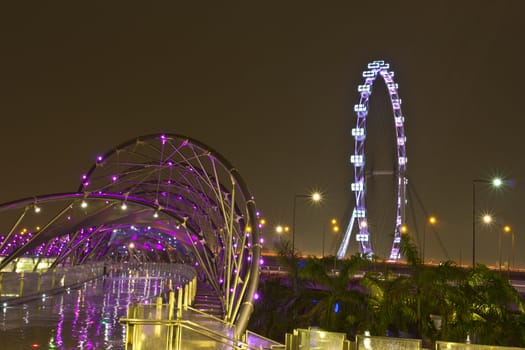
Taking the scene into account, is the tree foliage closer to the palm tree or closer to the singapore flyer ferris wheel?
the palm tree

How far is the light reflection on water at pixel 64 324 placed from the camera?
56.9 feet

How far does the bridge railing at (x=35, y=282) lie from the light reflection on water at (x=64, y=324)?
0.49m

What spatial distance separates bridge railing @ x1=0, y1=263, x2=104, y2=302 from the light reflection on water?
493mm

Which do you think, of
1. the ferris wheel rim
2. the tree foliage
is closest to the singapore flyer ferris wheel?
the ferris wheel rim

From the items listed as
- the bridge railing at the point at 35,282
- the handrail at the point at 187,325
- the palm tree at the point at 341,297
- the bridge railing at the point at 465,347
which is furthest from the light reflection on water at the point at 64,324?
the bridge railing at the point at 465,347

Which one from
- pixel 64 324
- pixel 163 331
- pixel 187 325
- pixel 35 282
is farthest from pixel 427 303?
pixel 35 282

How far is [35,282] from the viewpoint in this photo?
31500mm

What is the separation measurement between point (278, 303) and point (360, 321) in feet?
69.2

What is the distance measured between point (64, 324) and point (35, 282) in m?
10.6

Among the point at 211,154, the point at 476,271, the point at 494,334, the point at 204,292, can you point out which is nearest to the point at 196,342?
the point at 494,334

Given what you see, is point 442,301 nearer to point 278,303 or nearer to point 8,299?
point 8,299

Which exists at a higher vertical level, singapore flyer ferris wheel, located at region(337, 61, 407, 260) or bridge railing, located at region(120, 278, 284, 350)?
singapore flyer ferris wheel, located at region(337, 61, 407, 260)

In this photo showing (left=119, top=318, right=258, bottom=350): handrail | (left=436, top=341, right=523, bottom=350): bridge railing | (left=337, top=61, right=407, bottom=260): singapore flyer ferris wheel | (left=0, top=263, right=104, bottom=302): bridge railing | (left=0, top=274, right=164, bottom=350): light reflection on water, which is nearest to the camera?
(left=436, top=341, right=523, bottom=350): bridge railing

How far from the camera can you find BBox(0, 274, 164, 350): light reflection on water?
56.9ft
